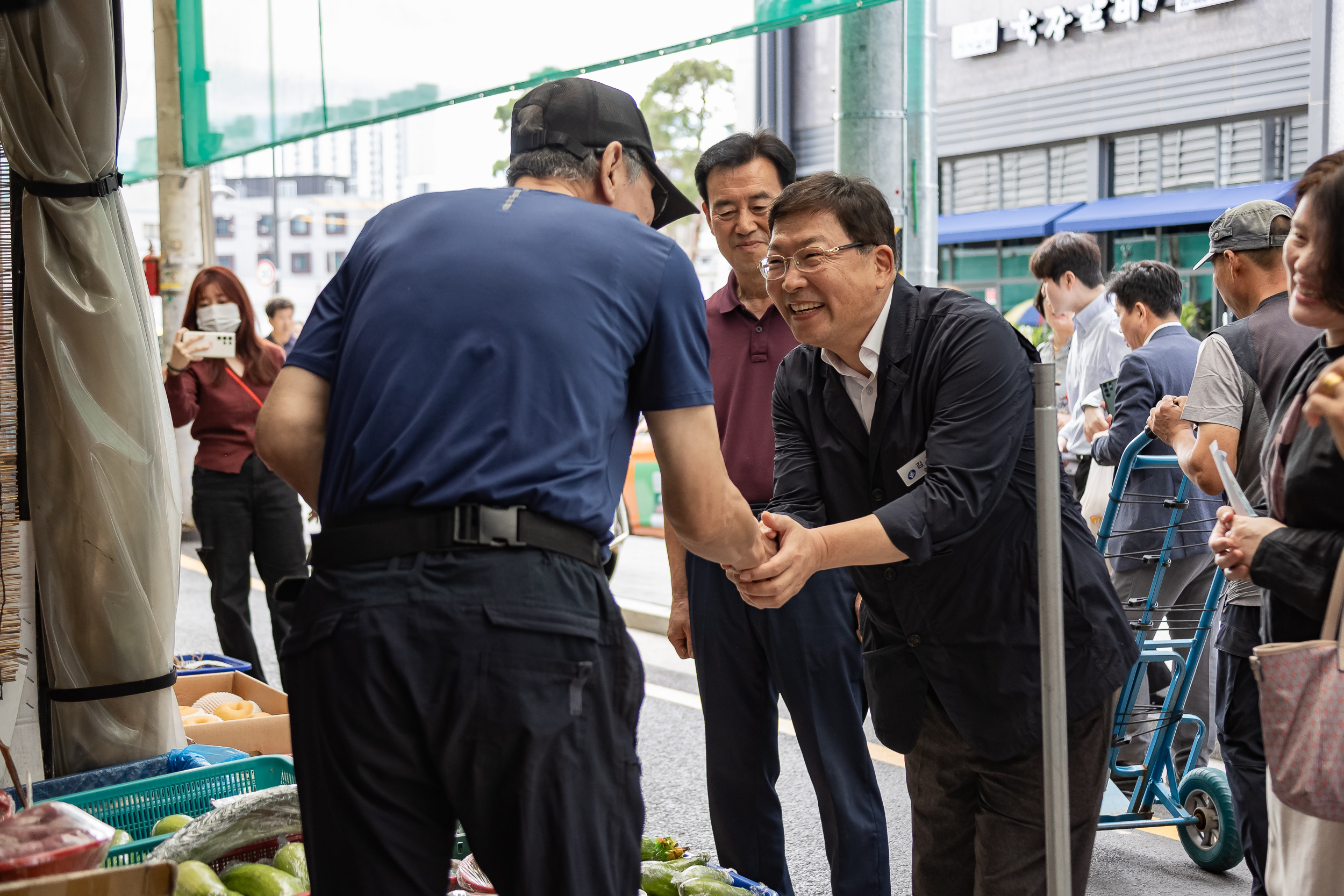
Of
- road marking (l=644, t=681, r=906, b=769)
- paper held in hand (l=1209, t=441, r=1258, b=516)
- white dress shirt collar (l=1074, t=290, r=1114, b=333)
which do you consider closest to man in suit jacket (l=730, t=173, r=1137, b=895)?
paper held in hand (l=1209, t=441, r=1258, b=516)

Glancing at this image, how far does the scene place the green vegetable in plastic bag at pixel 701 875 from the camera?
286cm

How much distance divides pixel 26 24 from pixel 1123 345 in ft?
16.2

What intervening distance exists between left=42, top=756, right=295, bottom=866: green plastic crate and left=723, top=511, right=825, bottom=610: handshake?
1.44 m

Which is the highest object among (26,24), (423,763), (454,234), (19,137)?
(26,24)

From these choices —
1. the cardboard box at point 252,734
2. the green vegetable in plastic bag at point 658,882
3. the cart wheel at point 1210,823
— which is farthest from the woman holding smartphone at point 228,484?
the cart wheel at point 1210,823

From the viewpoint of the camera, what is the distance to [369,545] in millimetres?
1813

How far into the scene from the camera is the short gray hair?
211 centimetres

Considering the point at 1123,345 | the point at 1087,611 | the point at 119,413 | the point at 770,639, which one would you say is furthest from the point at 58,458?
the point at 1123,345

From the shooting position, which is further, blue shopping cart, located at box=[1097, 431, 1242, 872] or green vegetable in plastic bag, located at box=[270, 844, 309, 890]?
blue shopping cart, located at box=[1097, 431, 1242, 872]

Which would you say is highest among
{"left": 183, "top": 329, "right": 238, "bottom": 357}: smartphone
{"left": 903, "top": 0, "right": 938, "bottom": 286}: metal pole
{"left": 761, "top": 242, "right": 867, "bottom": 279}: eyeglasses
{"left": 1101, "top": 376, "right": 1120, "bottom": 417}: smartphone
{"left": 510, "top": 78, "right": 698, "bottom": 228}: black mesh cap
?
{"left": 903, "top": 0, "right": 938, "bottom": 286}: metal pole

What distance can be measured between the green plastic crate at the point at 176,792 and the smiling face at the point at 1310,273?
2572 millimetres

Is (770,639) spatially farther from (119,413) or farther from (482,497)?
(119,413)

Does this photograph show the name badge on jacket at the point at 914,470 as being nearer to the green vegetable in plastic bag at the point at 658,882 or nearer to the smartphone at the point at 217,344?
A: the green vegetable in plastic bag at the point at 658,882

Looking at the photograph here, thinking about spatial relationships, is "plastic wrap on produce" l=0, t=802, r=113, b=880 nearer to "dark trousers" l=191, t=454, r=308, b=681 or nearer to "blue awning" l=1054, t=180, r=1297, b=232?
"dark trousers" l=191, t=454, r=308, b=681
